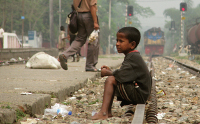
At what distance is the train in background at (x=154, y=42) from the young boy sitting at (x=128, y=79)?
121 ft

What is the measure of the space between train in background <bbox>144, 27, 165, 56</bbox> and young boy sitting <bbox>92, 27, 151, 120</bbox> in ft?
121

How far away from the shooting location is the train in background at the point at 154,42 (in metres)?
39.4

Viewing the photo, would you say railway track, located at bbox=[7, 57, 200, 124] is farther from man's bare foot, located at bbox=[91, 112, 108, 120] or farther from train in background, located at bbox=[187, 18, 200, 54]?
train in background, located at bbox=[187, 18, 200, 54]

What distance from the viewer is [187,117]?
3.12m

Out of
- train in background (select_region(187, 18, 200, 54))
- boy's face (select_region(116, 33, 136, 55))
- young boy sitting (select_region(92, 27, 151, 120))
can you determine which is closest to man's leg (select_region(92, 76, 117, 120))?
young boy sitting (select_region(92, 27, 151, 120))

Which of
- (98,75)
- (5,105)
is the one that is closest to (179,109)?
(5,105)

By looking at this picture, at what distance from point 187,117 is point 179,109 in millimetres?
486

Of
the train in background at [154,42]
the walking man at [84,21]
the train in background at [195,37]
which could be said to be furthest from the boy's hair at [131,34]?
the train in background at [154,42]

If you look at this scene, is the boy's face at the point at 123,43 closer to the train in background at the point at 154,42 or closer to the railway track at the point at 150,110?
the railway track at the point at 150,110

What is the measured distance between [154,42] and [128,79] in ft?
122

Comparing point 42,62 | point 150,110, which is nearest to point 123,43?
point 150,110

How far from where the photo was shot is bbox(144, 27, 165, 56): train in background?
3944cm

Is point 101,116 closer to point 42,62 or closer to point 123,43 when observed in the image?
point 123,43

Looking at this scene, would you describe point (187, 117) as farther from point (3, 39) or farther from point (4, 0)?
point (4, 0)
